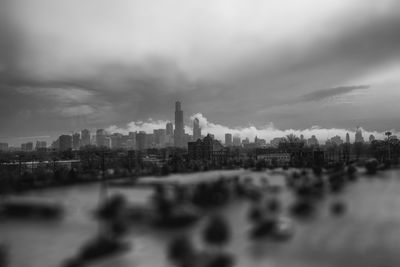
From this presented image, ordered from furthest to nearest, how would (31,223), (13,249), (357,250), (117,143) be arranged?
(117,143) < (31,223) < (13,249) < (357,250)

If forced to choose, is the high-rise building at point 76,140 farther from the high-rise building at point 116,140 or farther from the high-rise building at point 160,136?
the high-rise building at point 160,136

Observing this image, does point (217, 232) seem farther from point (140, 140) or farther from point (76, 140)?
point (140, 140)

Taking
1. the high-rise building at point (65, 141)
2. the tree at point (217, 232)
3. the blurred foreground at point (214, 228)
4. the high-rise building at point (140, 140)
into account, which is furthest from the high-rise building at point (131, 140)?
the tree at point (217, 232)

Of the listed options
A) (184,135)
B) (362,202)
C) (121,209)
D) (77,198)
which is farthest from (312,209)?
(184,135)

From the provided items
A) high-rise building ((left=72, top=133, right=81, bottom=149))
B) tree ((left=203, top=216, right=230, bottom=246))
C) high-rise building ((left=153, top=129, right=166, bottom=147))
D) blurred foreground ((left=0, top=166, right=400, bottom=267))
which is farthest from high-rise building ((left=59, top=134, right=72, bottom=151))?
tree ((left=203, top=216, right=230, bottom=246))

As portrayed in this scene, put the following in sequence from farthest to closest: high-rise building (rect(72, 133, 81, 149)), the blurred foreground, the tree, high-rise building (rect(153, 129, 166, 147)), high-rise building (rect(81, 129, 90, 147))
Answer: high-rise building (rect(153, 129, 166, 147)) → high-rise building (rect(81, 129, 90, 147)) → high-rise building (rect(72, 133, 81, 149)) → the tree → the blurred foreground

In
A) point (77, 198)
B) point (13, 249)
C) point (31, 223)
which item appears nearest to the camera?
point (13, 249)

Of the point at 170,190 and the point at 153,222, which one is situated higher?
the point at 170,190

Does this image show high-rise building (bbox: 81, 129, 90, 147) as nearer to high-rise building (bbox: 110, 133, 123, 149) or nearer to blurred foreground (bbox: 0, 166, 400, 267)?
high-rise building (bbox: 110, 133, 123, 149)

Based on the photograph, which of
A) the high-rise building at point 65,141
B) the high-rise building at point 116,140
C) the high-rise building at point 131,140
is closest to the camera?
the high-rise building at point 65,141

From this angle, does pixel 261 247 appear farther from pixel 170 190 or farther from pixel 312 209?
pixel 170 190

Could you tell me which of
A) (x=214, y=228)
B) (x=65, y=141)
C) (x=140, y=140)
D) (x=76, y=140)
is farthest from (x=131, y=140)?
(x=214, y=228)
